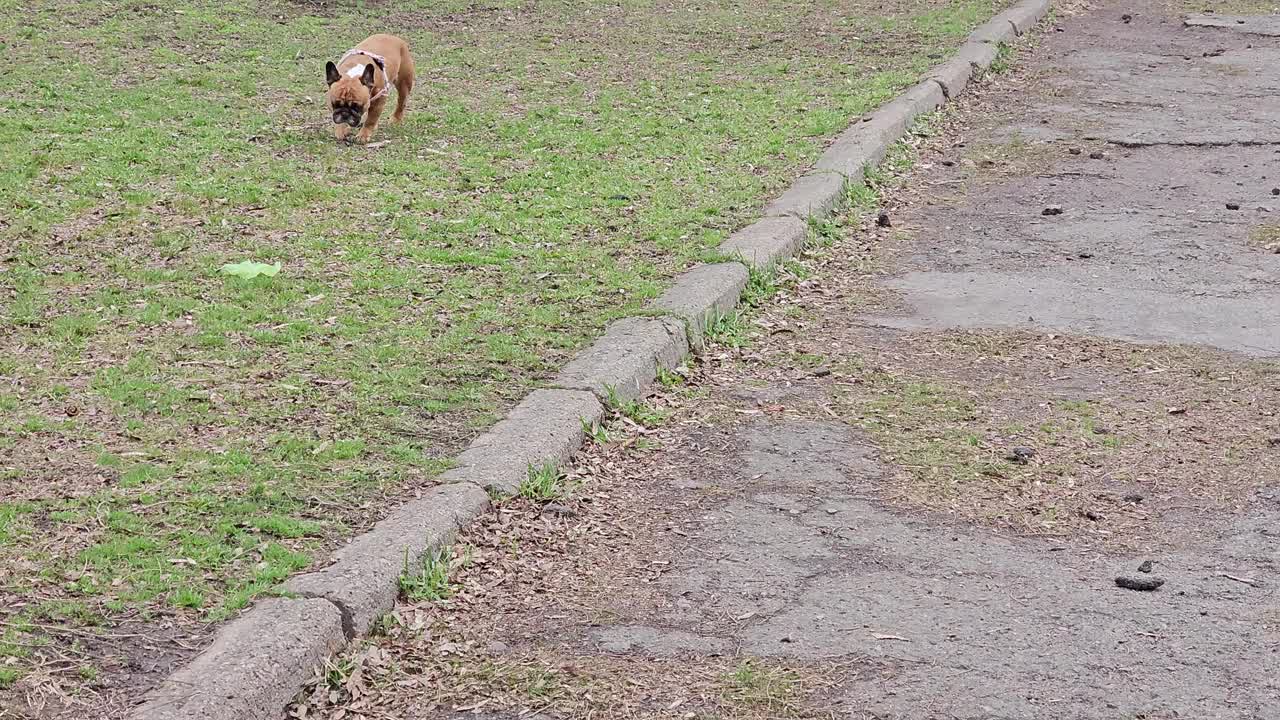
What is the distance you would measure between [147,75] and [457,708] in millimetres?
7889

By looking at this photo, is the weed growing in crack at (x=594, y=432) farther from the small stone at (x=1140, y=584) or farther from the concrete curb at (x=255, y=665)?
the small stone at (x=1140, y=584)

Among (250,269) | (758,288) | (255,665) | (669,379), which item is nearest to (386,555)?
(255,665)

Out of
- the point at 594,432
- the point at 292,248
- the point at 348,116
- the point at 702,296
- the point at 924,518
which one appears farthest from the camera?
the point at 348,116

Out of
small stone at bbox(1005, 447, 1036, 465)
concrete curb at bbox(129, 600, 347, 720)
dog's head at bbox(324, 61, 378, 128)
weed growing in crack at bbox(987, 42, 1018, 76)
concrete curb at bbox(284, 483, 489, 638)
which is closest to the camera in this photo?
concrete curb at bbox(129, 600, 347, 720)

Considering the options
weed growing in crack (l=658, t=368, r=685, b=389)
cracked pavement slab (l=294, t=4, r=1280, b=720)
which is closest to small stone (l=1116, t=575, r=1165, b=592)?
cracked pavement slab (l=294, t=4, r=1280, b=720)

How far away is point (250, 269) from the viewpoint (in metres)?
6.00

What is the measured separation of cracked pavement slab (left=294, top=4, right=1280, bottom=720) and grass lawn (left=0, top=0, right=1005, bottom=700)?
1.67ft

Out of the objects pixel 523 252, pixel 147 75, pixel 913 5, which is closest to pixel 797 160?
pixel 523 252

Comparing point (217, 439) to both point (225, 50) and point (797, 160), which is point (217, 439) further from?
point (225, 50)

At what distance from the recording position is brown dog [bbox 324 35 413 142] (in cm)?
811

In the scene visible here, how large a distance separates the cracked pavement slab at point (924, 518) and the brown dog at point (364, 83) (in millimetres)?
2874

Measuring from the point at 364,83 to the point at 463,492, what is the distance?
4.66 meters

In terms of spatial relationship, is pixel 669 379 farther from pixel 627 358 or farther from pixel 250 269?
pixel 250 269

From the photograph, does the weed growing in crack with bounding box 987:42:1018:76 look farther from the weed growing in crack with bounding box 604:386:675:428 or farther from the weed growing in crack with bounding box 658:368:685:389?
the weed growing in crack with bounding box 604:386:675:428
